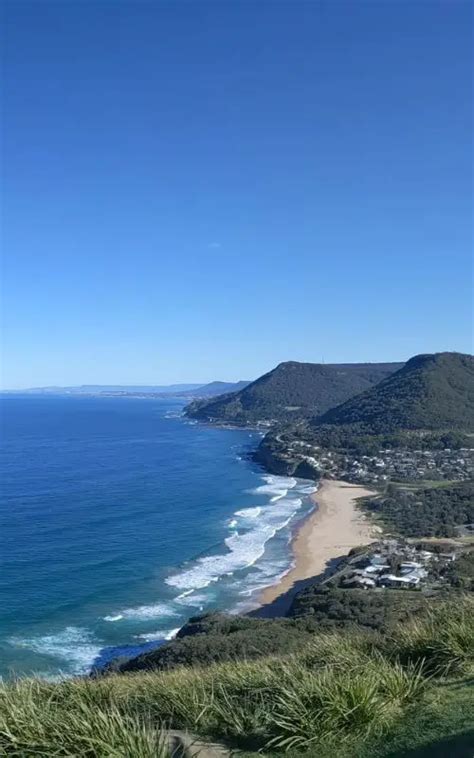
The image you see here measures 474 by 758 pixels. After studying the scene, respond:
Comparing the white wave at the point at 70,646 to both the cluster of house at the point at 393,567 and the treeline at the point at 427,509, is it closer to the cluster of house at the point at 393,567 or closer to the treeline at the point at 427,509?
the cluster of house at the point at 393,567

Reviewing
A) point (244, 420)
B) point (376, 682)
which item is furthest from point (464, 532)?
point (244, 420)

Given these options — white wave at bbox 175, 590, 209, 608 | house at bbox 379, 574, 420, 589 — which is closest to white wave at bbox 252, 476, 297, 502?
white wave at bbox 175, 590, 209, 608

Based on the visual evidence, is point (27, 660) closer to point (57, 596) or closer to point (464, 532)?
point (57, 596)

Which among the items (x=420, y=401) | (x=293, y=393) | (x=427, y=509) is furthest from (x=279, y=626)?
(x=293, y=393)

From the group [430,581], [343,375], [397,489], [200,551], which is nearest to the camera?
[430,581]

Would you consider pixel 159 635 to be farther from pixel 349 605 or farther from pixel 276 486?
pixel 276 486

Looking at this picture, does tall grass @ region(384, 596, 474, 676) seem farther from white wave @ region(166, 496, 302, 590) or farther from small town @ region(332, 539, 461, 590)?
white wave @ region(166, 496, 302, 590)
